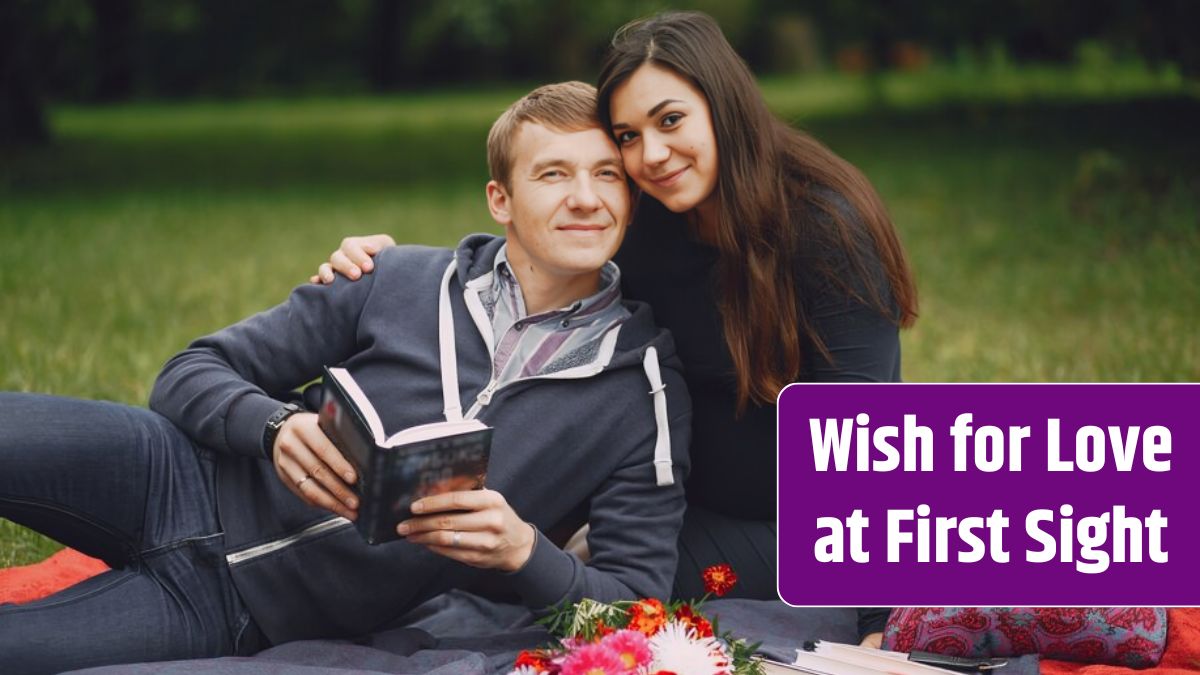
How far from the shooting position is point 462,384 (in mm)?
3305

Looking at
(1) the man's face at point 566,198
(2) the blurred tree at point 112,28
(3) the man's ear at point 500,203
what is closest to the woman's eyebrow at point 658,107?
(1) the man's face at point 566,198

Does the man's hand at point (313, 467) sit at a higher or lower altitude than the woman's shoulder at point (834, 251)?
lower

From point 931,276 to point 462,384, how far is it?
6811 mm

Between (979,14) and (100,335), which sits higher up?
(979,14)

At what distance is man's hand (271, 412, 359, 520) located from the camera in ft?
9.26

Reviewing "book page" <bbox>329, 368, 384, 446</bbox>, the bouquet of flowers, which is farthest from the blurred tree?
the bouquet of flowers

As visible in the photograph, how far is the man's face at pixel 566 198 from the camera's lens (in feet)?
10.8

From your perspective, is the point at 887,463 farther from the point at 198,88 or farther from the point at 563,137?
the point at 198,88

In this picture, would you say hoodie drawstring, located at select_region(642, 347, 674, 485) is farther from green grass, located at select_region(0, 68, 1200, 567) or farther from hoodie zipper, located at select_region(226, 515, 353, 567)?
green grass, located at select_region(0, 68, 1200, 567)

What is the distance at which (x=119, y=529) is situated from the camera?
3.14 meters

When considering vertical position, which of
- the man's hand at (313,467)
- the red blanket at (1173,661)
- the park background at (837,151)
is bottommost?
the red blanket at (1173,661)

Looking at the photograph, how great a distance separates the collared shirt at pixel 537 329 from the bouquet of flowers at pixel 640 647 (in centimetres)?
66

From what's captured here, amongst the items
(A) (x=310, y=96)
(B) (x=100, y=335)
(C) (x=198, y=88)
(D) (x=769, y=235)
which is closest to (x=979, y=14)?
(B) (x=100, y=335)

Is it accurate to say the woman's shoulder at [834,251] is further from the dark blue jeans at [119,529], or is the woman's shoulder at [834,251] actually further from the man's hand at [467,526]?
the dark blue jeans at [119,529]
